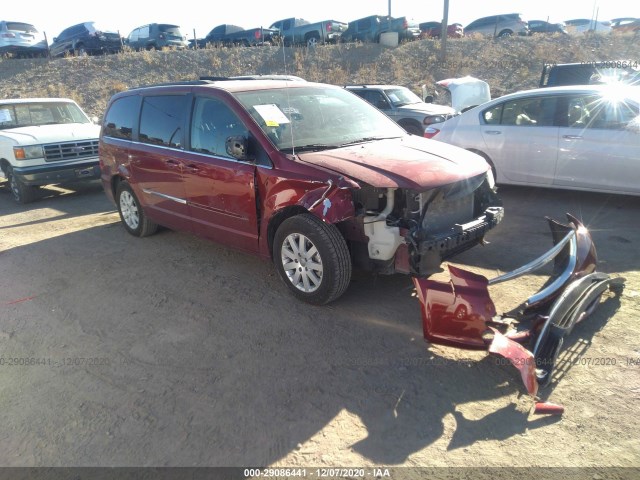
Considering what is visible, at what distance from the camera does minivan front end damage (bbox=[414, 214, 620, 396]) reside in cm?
283

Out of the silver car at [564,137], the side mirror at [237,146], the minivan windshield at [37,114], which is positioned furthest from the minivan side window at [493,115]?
the minivan windshield at [37,114]

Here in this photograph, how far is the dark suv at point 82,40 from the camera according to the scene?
25453 millimetres

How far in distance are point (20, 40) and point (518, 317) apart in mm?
27901

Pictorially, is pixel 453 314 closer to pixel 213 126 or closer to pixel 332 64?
pixel 213 126

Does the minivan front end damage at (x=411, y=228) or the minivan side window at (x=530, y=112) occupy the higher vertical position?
the minivan side window at (x=530, y=112)

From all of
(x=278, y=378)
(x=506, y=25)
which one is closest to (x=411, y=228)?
(x=278, y=378)

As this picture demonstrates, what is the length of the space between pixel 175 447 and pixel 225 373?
0.68m

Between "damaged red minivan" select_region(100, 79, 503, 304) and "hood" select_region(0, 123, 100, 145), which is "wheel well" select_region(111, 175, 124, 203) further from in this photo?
"hood" select_region(0, 123, 100, 145)

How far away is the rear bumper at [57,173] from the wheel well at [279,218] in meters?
6.07

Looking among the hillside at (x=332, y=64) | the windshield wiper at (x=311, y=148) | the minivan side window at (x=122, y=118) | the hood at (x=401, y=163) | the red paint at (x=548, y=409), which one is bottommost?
the red paint at (x=548, y=409)

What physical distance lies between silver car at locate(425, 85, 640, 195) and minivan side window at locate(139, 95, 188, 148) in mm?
4330

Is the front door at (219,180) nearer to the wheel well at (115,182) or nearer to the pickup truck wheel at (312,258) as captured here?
the pickup truck wheel at (312,258)

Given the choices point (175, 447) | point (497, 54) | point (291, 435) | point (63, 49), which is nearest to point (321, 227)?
point (291, 435)

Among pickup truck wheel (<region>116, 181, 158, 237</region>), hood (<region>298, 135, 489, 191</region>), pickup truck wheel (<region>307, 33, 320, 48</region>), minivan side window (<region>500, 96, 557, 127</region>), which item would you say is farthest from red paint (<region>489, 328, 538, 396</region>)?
pickup truck wheel (<region>307, 33, 320, 48</region>)
